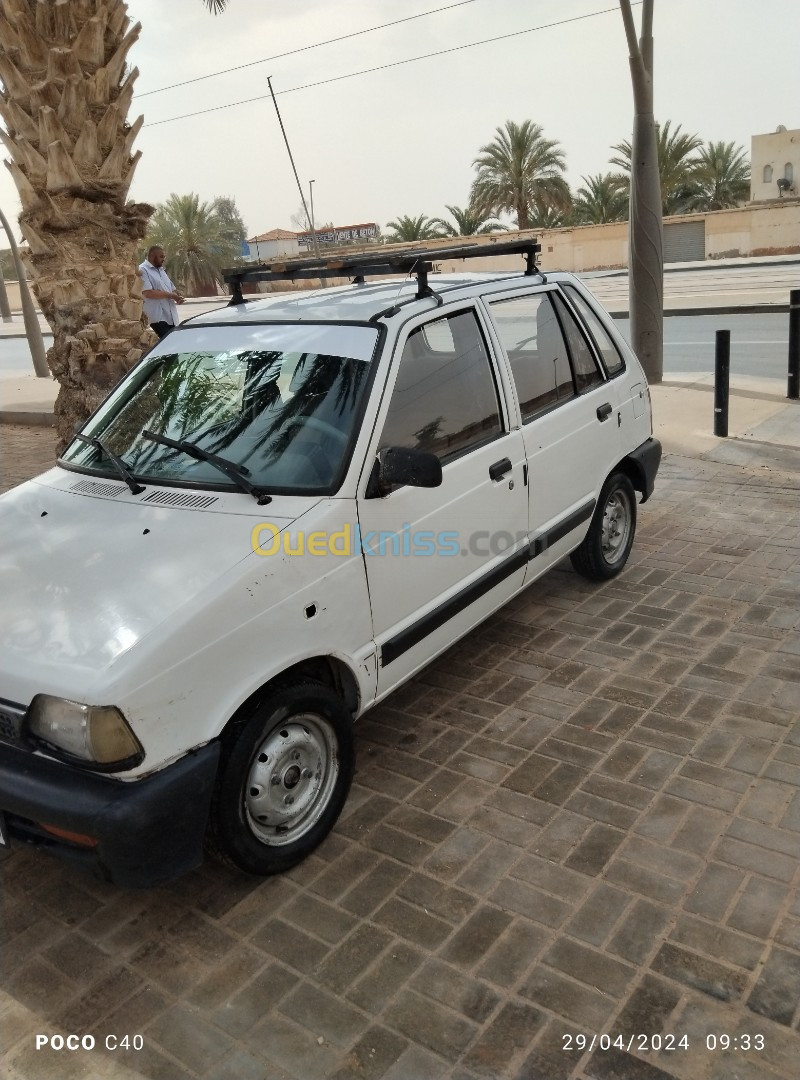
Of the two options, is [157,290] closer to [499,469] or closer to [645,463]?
[645,463]

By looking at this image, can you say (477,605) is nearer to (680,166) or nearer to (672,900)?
(672,900)

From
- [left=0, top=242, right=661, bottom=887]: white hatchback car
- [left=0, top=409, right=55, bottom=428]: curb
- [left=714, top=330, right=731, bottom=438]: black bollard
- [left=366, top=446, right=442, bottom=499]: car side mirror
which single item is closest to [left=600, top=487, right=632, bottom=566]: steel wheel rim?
[left=0, top=242, right=661, bottom=887]: white hatchback car

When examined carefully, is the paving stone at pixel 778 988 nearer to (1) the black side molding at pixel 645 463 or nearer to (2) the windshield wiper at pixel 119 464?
(2) the windshield wiper at pixel 119 464

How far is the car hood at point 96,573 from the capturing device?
2.59m

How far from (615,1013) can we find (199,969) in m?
1.27

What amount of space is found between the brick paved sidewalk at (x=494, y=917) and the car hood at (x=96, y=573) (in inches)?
38.1

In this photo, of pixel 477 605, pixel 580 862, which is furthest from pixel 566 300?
pixel 580 862

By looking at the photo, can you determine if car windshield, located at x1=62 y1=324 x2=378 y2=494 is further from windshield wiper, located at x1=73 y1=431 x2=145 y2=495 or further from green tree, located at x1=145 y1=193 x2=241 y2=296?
green tree, located at x1=145 y1=193 x2=241 y2=296

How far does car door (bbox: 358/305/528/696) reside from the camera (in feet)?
11.2

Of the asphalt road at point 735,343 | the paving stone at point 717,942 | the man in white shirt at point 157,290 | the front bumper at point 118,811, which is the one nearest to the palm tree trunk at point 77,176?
the man in white shirt at point 157,290

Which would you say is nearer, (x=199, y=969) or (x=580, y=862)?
(x=199, y=969)

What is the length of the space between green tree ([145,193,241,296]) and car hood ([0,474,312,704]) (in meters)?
41.6

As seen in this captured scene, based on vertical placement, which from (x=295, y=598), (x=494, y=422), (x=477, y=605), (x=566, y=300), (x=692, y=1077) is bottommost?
(x=692, y=1077)

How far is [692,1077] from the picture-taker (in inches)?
89.7
